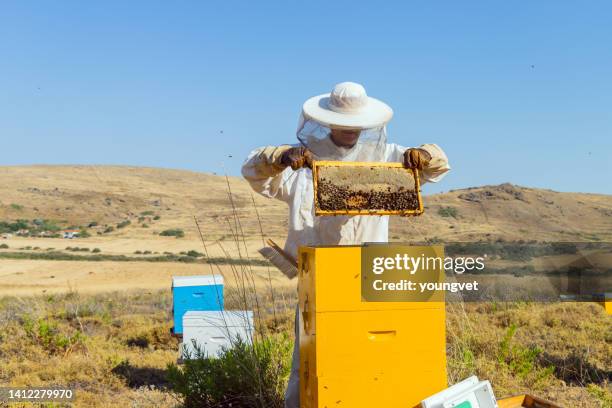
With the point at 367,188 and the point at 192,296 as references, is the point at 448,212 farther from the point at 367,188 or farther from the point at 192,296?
the point at 367,188

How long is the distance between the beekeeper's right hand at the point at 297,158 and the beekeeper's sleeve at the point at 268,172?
96 millimetres

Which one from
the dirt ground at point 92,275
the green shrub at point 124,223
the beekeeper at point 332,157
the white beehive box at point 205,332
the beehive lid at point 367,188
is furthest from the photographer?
the green shrub at point 124,223

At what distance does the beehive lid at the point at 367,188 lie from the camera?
3.76 metres

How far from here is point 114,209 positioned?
52781mm

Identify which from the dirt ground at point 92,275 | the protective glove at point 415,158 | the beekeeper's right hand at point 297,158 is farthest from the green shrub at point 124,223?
the protective glove at point 415,158

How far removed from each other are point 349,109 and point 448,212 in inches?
1361

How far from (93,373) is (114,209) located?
158 ft

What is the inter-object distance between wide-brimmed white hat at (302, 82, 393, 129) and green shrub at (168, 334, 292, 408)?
182 cm

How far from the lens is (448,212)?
37906mm

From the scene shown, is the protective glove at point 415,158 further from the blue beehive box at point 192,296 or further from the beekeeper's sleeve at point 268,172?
the blue beehive box at point 192,296

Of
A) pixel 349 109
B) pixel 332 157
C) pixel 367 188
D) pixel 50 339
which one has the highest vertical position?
pixel 349 109

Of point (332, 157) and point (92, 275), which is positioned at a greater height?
point (332, 157)

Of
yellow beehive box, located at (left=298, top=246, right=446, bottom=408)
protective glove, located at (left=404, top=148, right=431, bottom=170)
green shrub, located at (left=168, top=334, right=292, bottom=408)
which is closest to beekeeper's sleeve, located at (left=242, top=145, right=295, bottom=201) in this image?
protective glove, located at (left=404, top=148, right=431, bottom=170)

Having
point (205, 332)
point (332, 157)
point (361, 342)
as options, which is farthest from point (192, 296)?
point (361, 342)
